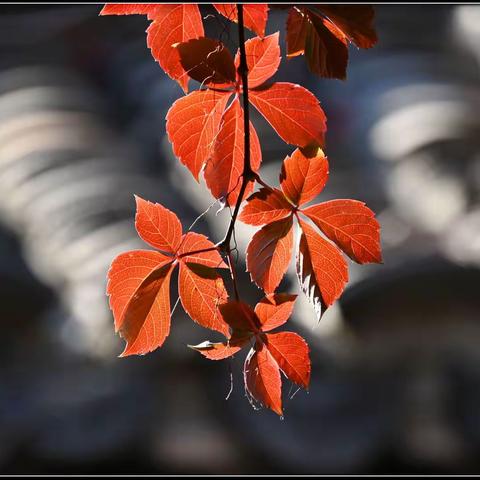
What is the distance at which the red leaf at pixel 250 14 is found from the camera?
1.01 ft

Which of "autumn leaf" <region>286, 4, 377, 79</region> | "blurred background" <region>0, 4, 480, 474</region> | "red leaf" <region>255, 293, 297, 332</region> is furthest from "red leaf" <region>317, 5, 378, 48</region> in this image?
"blurred background" <region>0, 4, 480, 474</region>

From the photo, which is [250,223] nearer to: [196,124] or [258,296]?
[196,124]

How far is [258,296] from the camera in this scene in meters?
2.49

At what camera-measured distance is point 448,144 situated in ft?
9.30

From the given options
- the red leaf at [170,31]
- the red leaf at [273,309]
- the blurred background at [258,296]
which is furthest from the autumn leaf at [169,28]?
the blurred background at [258,296]

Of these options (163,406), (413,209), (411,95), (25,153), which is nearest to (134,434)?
(163,406)

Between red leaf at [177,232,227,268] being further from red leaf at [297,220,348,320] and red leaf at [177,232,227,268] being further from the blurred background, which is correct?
the blurred background

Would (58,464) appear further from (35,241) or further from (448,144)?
(448,144)

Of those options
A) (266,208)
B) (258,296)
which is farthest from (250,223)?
(258,296)

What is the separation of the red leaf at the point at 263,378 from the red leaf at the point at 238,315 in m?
0.02

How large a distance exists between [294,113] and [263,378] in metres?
0.12

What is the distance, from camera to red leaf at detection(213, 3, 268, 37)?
0.31 m

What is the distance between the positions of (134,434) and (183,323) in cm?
38

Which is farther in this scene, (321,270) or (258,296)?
(258,296)
